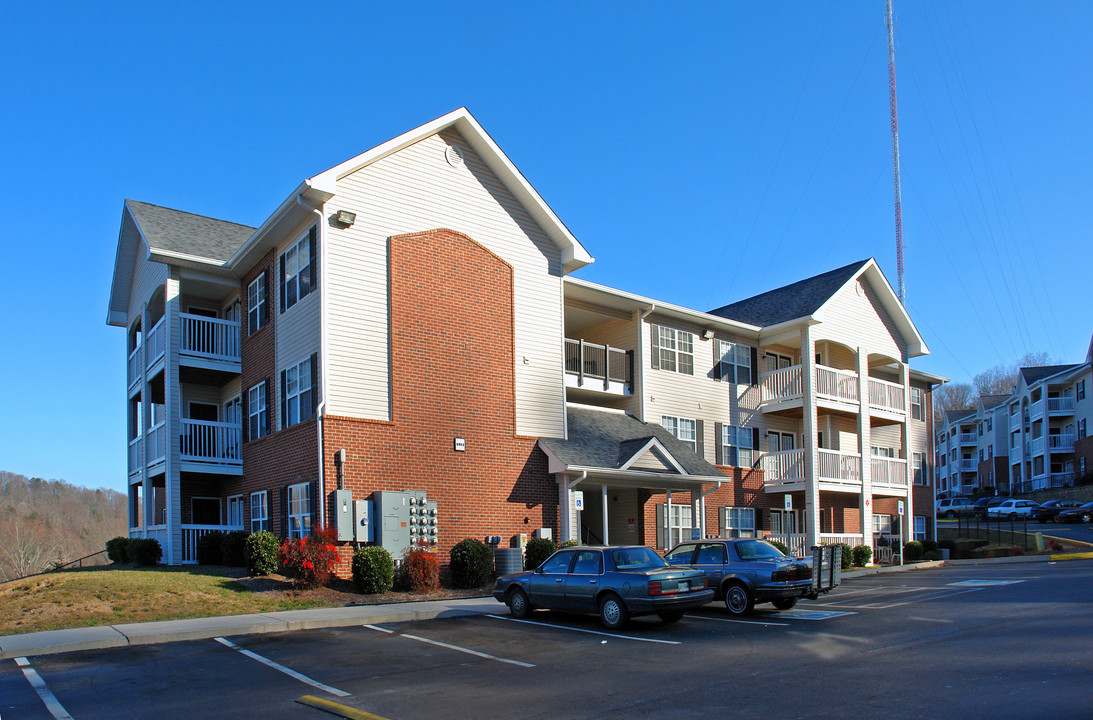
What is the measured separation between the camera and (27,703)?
9.45 m

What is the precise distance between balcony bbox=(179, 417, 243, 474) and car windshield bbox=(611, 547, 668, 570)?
15.1m

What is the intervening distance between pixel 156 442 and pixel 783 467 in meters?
21.6

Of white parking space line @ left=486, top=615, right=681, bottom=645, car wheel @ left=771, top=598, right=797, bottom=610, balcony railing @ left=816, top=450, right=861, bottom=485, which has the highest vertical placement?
balcony railing @ left=816, top=450, right=861, bottom=485

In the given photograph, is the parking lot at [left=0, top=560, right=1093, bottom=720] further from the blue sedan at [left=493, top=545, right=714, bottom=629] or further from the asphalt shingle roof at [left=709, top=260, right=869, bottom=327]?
the asphalt shingle roof at [left=709, top=260, right=869, bottom=327]

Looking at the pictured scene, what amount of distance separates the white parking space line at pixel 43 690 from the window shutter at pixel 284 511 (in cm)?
1005

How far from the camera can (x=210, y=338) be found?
1061 inches

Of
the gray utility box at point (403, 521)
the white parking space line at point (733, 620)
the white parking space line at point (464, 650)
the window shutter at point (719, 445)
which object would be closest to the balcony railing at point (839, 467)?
the window shutter at point (719, 445)

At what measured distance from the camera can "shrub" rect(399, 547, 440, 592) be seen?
2000 cm

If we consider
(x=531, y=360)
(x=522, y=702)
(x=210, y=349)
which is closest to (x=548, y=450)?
(x=531, y=360)

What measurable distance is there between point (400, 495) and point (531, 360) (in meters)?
5.80

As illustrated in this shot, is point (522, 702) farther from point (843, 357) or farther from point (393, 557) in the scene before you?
point (843, 357)

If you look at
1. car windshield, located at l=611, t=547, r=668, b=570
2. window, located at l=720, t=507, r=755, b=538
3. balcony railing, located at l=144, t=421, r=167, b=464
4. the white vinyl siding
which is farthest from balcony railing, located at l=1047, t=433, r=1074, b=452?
balcony railing, located at l=144, t=421, r=167, b=464

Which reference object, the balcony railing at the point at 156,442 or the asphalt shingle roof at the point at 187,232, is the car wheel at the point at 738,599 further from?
the asphalt shingle roof at the point at 187,232

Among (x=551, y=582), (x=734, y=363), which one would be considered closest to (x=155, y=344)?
(x=551, y=582)
